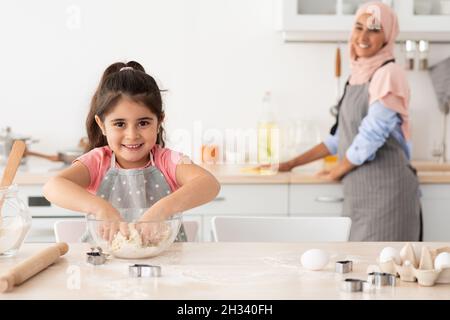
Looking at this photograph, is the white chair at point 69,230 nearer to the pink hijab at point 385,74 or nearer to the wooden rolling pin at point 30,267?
the wooden rolling pin at point 30,267

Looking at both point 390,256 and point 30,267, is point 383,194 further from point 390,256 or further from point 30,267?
point 30,267

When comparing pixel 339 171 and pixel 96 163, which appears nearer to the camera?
pixel 96 163

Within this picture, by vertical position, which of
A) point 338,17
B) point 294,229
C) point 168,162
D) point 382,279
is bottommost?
point 294,229

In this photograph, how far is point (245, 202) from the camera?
3568mm

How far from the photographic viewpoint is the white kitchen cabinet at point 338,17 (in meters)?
Result: 3.72

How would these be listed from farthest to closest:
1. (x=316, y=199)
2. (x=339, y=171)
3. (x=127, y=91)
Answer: (x=316, y=199)
(x=339, y=171)
(x=127, y=91)

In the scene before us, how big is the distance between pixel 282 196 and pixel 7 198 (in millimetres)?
1901

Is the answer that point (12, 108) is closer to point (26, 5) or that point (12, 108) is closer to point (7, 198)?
point (26, 5)

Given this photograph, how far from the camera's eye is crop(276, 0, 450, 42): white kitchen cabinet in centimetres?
372

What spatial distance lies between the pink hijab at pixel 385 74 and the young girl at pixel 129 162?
1212 mm

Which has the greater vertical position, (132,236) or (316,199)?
(132,236)

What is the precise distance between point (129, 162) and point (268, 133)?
1748 millimetres

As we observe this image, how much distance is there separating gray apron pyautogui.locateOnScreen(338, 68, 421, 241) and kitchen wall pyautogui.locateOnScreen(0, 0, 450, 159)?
27.4 inches

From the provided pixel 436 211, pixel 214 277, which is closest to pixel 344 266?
pixel 214 277
